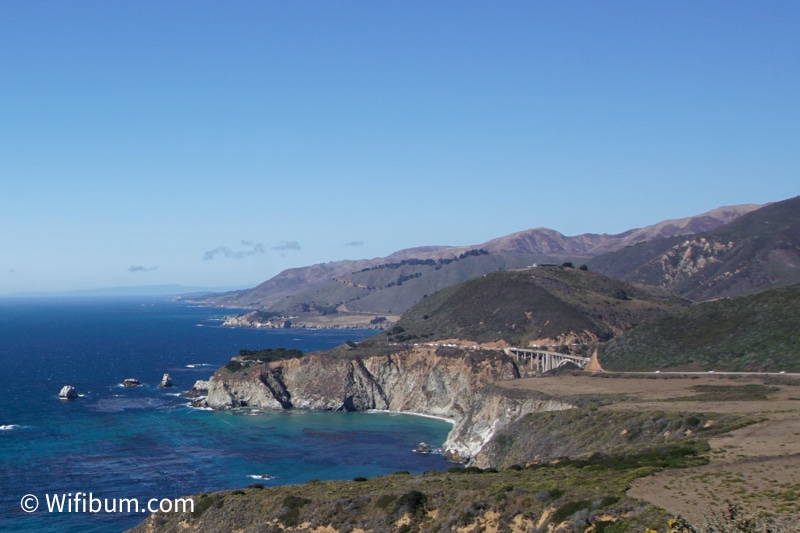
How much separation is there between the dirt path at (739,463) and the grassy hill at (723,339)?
13.7 m

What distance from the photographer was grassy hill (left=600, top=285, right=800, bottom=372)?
3475 inches

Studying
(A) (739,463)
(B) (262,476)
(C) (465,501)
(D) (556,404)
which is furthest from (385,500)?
(D) (556,404)

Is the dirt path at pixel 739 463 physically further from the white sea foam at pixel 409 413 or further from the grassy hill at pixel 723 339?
the white sea foam at pixel 409 413

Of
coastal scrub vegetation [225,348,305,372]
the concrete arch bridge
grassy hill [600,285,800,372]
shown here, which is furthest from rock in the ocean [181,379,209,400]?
grassy hill [600,285,800,372]

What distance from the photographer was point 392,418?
11175 cm

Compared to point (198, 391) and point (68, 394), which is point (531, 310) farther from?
point (68, 394)

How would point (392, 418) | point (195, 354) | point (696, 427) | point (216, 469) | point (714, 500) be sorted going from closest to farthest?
point (714, 500) < point (696, 427) < point (216, 469) < point (392, 418) < point (195, 354)

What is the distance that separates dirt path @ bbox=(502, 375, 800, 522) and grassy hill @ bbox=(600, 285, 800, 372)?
13.7 m

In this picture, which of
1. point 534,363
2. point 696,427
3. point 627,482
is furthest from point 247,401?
point 627,482

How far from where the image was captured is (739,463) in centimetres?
4041

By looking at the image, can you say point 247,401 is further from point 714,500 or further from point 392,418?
point 714,500

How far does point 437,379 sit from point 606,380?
3192 centimetres

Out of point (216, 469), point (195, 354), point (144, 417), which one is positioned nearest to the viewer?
point (216, 469)

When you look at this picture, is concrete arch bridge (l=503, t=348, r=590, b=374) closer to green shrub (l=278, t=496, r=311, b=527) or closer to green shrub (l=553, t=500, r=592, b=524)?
green shrub (l=278, t=496, r=311, b=527)
